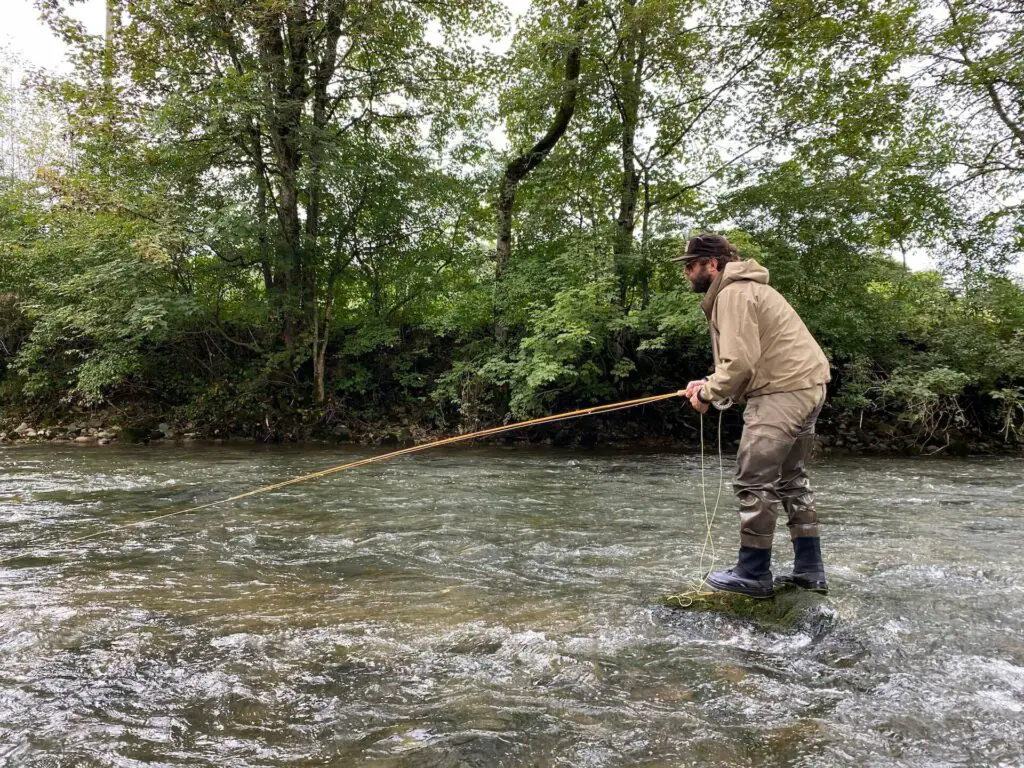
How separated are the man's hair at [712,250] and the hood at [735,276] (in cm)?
8

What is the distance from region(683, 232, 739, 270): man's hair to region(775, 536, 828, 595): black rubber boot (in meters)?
1.80

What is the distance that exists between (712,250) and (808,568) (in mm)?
2065

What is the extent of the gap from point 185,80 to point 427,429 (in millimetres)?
8848

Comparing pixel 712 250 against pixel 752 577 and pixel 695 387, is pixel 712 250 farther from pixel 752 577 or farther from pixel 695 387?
pixel 752 577

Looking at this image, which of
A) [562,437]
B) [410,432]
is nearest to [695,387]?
[562,437]

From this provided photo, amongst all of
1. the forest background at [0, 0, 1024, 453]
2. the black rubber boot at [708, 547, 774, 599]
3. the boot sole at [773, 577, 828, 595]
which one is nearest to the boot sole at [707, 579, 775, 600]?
the black rubber boot at [708, 547, 774, 599]

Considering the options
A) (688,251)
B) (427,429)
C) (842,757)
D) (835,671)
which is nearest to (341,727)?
(842,757)

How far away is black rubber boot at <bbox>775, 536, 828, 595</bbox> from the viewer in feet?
12.4

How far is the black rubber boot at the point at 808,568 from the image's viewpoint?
3.79m

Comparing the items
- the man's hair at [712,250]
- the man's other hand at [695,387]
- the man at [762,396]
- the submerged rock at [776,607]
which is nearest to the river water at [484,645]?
the submerged rock at [776,607]

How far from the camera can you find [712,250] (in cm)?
382

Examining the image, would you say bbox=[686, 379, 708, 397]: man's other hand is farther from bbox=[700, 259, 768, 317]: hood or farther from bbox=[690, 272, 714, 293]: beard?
bbox=[690, 272, 714, 293]: beard

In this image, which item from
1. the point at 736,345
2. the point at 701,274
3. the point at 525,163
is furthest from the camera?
the point at 525,163

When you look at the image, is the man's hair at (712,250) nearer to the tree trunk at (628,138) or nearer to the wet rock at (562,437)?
the tree trunk at (628,138)
